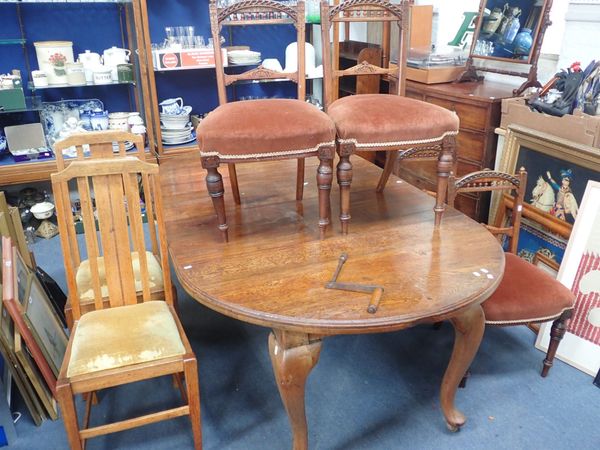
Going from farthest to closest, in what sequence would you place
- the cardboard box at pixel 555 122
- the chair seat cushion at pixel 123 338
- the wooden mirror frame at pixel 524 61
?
the wooden mirror frame at pixel 524 61 → the cardboard box at pixel 555 122 → the chair seat cushion at pixel 123 338

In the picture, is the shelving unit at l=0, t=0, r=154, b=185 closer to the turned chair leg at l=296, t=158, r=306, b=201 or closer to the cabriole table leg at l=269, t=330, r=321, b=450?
the turned chair leg at l=296, t=158, r=306, b=201

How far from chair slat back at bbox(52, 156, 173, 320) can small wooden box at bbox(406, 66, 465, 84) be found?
6.77 feet

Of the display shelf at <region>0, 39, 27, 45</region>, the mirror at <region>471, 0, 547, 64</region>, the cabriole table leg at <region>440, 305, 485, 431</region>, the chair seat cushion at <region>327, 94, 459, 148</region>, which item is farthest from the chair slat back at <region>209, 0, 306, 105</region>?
the display shelf at <region>0, 39, 27, 45</region>

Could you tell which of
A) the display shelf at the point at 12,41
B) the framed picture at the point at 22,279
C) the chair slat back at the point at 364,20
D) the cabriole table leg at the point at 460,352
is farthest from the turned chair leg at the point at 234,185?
the display shelf at the point at 12,41

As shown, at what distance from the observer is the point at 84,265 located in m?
2.11

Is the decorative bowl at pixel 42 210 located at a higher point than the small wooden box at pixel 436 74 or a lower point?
lower

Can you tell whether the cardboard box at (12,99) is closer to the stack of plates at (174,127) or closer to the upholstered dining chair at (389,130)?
the stack of plates at (174,127)

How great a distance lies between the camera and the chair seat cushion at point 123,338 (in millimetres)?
1561

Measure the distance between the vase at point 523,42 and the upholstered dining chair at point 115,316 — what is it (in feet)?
7.35

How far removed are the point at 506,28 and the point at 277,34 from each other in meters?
1.74

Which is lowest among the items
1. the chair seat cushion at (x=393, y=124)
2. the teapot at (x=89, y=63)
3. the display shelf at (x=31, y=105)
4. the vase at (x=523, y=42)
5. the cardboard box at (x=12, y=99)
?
the display shelf at (x=31, y=105)

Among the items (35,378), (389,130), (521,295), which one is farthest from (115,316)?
(521,295)

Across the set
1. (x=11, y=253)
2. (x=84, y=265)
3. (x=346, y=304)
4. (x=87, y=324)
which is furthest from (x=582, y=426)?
(x=11, y=253)

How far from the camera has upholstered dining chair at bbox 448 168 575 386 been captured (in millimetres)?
1903
